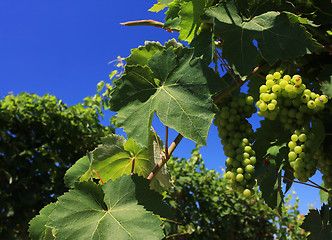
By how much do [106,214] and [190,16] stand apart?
685 mm

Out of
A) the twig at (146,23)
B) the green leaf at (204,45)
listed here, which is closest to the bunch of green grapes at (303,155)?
the green leaf at (204,45)

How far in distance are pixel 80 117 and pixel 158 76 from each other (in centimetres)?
400

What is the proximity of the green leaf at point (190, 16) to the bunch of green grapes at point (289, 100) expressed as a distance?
29 centimetres

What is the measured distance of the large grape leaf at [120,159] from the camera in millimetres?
1230

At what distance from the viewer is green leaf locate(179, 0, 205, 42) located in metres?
0.97

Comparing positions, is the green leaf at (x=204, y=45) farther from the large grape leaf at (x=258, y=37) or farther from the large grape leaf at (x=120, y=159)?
the large grape leaf at (x=120, y=159)

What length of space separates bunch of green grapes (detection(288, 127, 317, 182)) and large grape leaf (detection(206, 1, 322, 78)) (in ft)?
A: 0.74

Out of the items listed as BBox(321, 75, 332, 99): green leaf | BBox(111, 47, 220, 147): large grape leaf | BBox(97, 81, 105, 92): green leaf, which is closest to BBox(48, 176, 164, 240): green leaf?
BBox(111, 47, 220, 147): large grape leaf

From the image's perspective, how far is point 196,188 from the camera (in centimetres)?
469

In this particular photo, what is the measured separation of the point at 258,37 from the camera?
0.92 m

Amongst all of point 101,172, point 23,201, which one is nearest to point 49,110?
point 23,201

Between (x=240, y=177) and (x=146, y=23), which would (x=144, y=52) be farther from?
(x=240, y=177)

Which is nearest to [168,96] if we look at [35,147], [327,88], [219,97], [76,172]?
Answer: [219,97]

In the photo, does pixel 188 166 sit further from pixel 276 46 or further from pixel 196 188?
pixel 276 46
